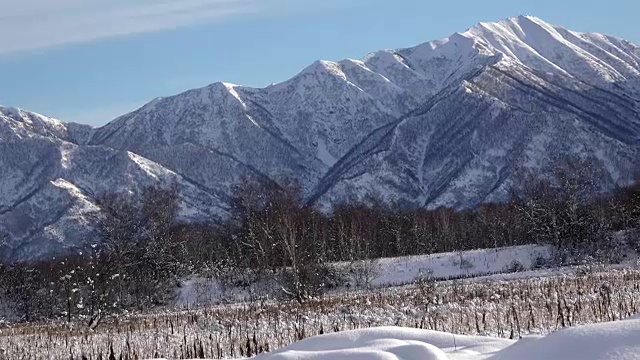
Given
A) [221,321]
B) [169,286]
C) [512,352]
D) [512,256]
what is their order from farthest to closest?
[512,256] < [169,286] < [221,321] < [512,352]

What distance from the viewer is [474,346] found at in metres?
8.66

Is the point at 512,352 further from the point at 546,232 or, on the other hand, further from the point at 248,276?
the point at 546,232

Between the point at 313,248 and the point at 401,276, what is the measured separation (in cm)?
691

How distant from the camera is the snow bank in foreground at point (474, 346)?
→ 645 cm

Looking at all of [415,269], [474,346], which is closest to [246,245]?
[415,269]

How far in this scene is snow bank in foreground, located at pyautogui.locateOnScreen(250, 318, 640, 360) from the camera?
21.2 ft

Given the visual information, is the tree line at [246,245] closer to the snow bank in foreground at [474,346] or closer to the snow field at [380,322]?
the snow field at [380,322]

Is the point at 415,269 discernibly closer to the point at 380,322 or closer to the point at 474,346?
the point at 380,322

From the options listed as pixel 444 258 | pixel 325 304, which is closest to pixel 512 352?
pixel 325 304

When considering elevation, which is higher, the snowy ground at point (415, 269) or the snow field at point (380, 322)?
the snowy ground at point (415, 269)

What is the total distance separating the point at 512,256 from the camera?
53.2 metres

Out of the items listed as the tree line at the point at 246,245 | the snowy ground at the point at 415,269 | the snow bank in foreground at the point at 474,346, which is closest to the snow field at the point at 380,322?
the snow bank in foreground at the point at 474,346

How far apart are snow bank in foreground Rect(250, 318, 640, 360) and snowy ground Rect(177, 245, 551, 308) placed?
37336mm

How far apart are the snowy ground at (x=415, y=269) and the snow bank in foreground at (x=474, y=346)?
37336 mm
